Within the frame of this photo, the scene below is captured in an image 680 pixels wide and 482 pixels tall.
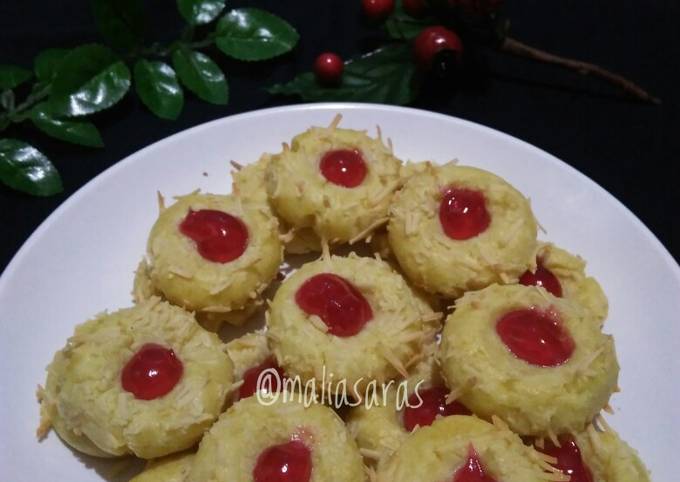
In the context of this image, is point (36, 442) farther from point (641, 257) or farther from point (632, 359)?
point (641, 257)

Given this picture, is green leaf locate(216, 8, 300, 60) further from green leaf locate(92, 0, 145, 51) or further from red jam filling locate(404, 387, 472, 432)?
red jam filling locate(404, 387, 472, 432)

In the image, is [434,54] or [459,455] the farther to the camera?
[434,54]

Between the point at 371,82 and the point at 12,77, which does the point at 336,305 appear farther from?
the point at 12,77

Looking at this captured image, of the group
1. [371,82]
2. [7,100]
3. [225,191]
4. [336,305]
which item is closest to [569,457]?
[336,305]

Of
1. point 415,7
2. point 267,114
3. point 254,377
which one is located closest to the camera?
point 254,377

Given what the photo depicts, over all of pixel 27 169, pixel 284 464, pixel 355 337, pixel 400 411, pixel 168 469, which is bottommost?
pixel 27 169

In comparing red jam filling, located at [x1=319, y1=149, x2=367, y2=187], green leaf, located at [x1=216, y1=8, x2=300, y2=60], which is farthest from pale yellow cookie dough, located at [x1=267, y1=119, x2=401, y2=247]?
green leaf, located at [x1=216, y1=8, x2=300, y2=60]
